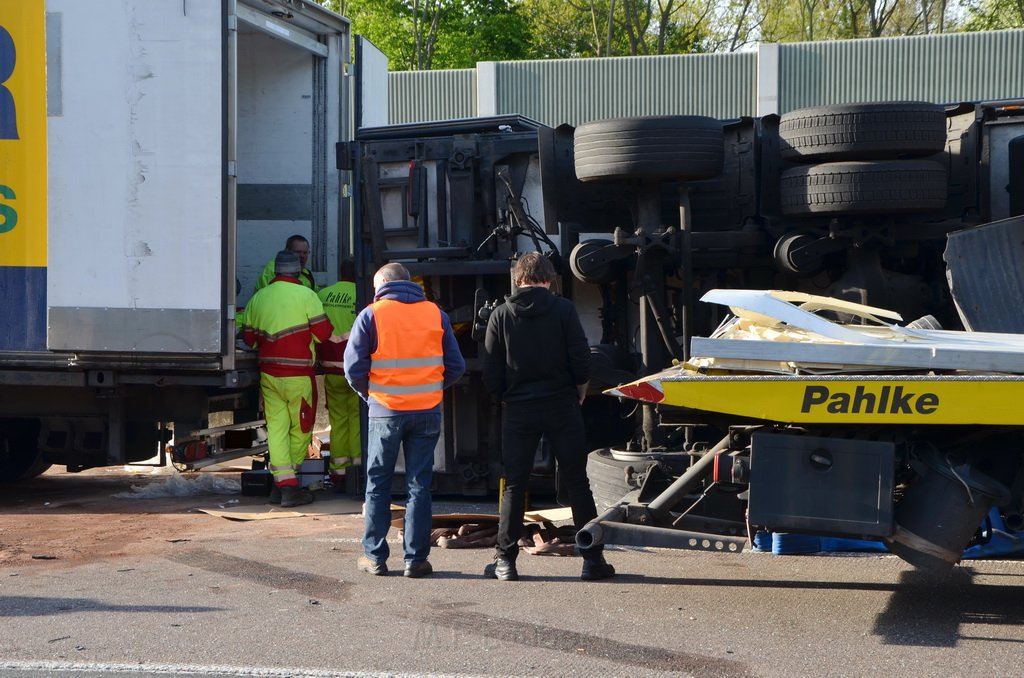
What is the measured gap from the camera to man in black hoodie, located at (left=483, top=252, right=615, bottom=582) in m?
6.00

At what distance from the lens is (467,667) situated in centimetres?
446

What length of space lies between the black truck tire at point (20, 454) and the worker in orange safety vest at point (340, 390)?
243 cm

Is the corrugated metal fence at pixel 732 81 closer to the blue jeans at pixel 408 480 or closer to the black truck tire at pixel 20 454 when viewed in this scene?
the black truck tire at pixel 20 454

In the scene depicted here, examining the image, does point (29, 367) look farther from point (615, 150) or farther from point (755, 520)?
Answer: point (755, 520)

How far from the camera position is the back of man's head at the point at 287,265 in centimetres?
879

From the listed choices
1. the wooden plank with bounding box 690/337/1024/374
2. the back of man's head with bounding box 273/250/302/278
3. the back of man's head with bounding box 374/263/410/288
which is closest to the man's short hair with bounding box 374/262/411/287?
the back of man's head with bounding box 374/263/410/288

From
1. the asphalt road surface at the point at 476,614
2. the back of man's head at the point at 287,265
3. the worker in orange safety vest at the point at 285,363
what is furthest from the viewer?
the back of man's head at the point at 287,265

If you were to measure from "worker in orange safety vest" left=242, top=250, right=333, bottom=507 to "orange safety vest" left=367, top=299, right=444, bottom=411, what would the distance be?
8.19ft

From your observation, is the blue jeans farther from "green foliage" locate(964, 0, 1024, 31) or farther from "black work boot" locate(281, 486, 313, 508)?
"green foliage" locate(964, 0, 1024, 31)

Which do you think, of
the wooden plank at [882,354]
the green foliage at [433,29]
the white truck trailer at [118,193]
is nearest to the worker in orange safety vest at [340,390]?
A: the white truck trailer at [118,193]

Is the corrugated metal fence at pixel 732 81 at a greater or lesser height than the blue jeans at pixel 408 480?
greater

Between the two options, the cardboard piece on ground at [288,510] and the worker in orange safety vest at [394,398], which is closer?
the worker in orange safety vest at [394,398]

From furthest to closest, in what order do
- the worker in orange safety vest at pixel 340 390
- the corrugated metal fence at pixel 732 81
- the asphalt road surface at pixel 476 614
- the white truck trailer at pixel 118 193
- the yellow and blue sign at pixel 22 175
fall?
1. the corrugated metal fence at pixel 732 81
2. the worker in orange safety vest at pixel 340 390
3. the yellow and blue sign at pixel 22 175
4. the white truck trailer at pixel 118 193
5. the asphalt road surface at pixel 476 614

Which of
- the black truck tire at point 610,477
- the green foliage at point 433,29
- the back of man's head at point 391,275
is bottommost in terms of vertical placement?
the black truck tire at point 610,477
